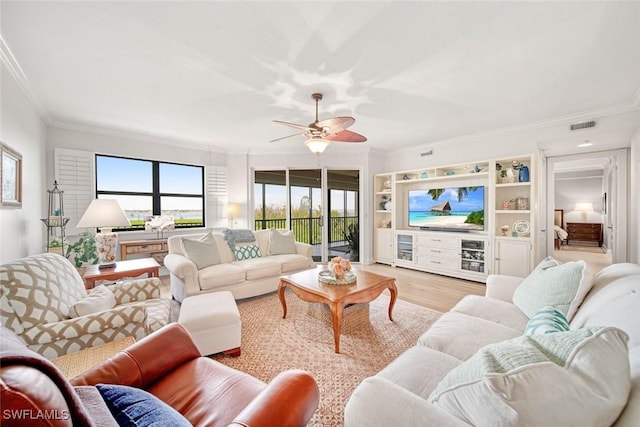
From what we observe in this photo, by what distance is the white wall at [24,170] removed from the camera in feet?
7.30

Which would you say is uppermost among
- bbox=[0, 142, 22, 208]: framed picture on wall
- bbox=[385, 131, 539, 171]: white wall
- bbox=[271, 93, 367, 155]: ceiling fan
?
bbox=[385, 131, 539, 171]: white wall

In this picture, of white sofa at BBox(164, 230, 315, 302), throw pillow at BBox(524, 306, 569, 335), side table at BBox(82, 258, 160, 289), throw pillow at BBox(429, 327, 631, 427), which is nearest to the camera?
throw pillow at BBox(429, 327, 631, 427)

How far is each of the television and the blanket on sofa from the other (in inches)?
126

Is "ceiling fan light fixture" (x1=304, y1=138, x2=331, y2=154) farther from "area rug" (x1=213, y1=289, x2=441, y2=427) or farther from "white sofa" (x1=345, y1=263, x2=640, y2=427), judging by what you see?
"white sofa" (x1=345, y1=263, x2=640, y2=427)

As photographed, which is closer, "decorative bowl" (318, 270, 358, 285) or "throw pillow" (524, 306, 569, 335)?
A: "throw pillow" (524, 306, 569, 335)

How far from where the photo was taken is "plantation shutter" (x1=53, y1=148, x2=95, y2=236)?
3709 mm

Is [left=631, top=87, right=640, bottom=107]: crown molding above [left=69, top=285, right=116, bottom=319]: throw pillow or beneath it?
above

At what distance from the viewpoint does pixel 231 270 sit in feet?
10.6

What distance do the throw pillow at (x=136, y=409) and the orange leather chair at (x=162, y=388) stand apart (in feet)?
0.16

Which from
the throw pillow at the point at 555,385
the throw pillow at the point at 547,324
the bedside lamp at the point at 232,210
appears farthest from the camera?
the bedside lamp at the point at 232,210

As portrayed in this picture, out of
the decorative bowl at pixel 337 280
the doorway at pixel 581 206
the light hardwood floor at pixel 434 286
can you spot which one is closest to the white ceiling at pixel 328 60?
the doorway at pixel 581 206

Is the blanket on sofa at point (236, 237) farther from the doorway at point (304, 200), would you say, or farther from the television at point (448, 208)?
the television at point (448, 208)

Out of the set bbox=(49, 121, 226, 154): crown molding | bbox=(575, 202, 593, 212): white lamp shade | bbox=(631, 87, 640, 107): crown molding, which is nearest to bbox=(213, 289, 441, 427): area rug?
bbox=(631, 87, 640, 107): crown molding

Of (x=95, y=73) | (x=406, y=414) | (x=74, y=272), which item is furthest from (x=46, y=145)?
(x=406, y=414)
